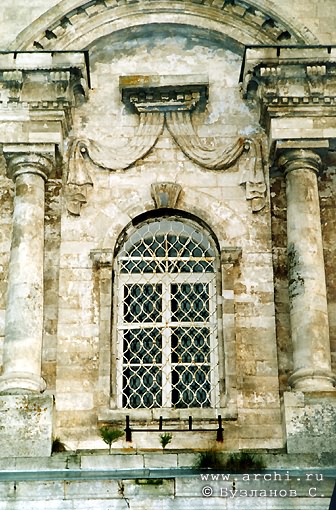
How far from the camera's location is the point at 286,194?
17.4 metres

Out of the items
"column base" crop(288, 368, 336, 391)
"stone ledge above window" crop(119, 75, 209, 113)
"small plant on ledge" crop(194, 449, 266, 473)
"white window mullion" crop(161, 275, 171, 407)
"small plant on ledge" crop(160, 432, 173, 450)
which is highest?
"stone ledge above window" crop(119, 75, 209, 113)

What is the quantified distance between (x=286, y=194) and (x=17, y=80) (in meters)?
4.13

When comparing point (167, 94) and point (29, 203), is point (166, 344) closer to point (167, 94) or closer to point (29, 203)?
point (29, 203)

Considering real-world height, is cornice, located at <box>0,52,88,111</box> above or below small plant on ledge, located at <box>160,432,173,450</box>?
above

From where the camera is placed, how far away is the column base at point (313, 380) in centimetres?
1575

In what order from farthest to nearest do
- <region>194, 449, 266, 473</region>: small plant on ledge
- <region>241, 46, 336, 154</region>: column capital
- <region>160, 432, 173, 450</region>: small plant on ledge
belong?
<region>241, 46, 336, 154</region>: column capital < <region>160, 432, 173, 450</region>: small plant on ledge < <region>194, 449, 266, 473</region>: small plant on ledge

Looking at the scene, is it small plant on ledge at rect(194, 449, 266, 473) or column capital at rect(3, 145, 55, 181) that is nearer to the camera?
small plant on ledge at rect(194, 449, 266, 473)

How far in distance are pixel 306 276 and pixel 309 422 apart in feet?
6.88

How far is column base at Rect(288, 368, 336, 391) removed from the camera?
1575 cm

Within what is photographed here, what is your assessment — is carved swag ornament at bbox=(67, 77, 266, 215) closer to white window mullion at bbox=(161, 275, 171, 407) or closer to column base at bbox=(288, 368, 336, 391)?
white window mullion at bbox=(161, 275, 171, 407)

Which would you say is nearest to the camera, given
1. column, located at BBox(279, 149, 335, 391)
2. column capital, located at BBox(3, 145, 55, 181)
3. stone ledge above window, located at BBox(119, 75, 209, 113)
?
column, located at BBox(279, 149, 335, 391)

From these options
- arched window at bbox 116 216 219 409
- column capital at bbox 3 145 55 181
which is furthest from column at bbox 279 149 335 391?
column capital at bbox 3 145 55 181

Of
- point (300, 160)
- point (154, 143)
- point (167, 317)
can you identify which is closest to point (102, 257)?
point (167, 317)

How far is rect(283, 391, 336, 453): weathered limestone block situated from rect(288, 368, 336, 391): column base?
7.2 inches
